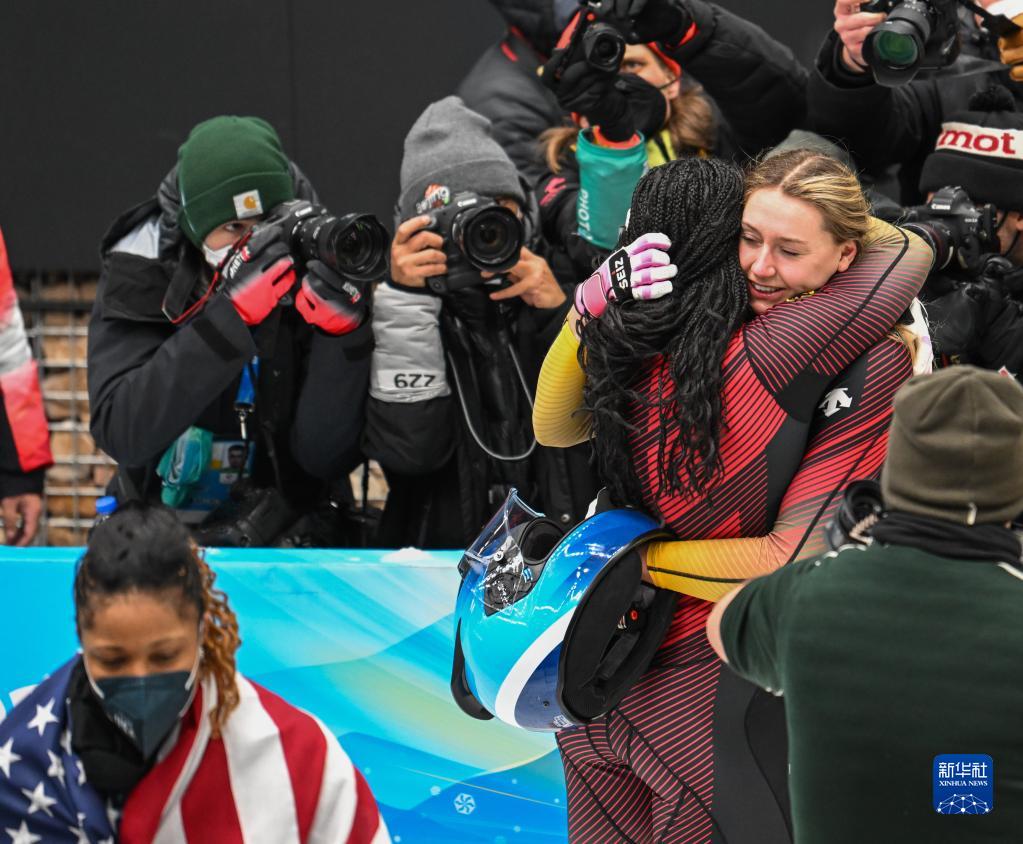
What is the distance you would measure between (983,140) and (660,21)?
80 centimetres

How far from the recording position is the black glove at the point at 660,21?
11.5 ft

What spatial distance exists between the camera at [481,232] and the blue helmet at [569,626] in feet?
3.23

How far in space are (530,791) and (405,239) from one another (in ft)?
4.07

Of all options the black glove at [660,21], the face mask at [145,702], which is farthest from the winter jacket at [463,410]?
the face mask at [145,702]

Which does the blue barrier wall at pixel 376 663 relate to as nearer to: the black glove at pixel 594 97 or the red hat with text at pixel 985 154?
the black glove at pixel 594 97

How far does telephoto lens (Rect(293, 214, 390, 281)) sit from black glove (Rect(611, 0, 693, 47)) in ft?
2.65

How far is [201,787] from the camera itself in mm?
2039

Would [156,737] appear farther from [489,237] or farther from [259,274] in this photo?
[489,237]

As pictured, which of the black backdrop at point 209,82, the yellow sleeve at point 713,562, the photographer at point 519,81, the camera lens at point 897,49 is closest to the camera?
the yellow sleeve at point 713,562

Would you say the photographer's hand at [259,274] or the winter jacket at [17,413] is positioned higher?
the photographer's hand at [259,274]

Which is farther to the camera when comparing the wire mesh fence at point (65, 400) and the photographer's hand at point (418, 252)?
the wire mesh fence at point (65, 400)

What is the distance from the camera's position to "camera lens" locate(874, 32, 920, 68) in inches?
118

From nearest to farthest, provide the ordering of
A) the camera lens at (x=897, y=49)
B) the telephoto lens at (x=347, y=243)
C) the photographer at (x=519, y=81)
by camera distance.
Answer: the camera lens at (x=897, y=49), the telephoto lens at (x=347, y=243), the photographer at (x=519, y=81)

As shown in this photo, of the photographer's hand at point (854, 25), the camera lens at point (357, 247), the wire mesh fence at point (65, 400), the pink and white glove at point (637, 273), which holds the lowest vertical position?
the wire mesh fence at point (65, 400)
